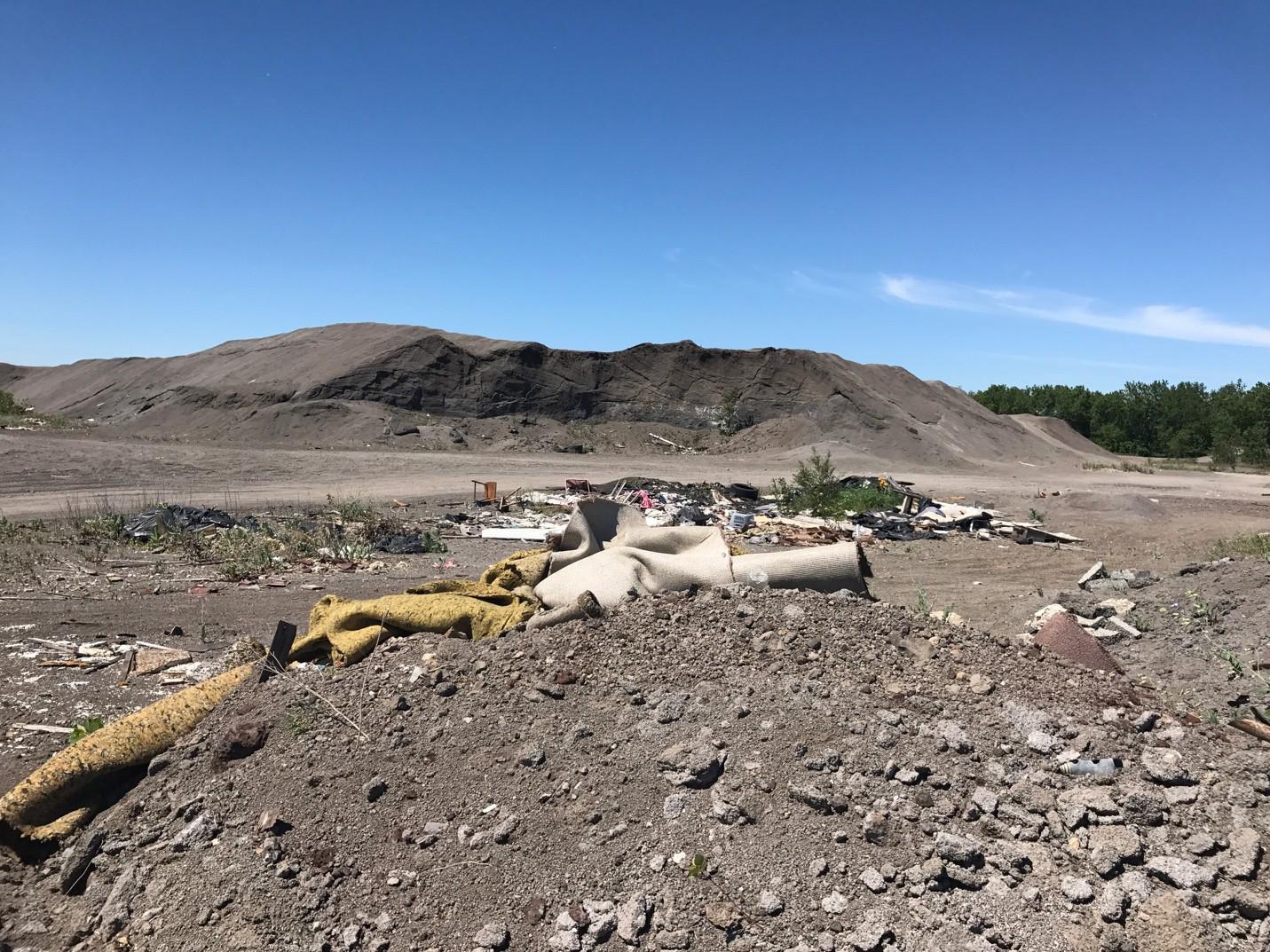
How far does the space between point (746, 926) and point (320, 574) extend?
7.38 meters

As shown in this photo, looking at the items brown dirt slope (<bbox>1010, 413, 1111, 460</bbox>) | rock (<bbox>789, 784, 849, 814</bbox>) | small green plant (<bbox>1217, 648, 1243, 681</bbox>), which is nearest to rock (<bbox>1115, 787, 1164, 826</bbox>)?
rock (<bbox>789, 784, 849, 814</bbox>)

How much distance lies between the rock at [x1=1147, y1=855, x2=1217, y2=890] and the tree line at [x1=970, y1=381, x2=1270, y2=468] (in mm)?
40493

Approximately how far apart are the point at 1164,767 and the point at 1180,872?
1.80 feet

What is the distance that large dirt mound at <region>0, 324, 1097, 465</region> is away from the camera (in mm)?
35188

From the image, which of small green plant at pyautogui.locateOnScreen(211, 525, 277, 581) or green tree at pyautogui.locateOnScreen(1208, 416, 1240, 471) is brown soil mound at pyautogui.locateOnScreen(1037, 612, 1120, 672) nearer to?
small green plant at pyautogui.locateOnScreen(211, 525, 277, 581)

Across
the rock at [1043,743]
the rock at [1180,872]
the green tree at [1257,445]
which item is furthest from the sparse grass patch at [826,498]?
the green tree at [1257,445]

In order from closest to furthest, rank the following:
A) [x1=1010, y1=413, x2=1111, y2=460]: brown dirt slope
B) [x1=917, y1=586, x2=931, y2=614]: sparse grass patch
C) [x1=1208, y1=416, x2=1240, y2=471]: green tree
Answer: [x1=917, y1=586, x2=931, y2=614]: sparse grass patch, [x1=1208, y1=416, x2=1240, y2=471]: green tree, [x1=1010, y1=413, x2=1111, y2=460]: brown dirt slope

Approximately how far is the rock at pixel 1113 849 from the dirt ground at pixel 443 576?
18 cm

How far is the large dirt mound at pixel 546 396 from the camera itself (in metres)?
35.2

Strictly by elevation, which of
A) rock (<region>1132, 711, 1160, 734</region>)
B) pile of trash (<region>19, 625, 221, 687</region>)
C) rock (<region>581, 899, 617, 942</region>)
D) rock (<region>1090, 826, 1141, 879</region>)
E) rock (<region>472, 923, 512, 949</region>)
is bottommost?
rock (<region>472, 923, 512, 949</region>)

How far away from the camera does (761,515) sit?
1447cm

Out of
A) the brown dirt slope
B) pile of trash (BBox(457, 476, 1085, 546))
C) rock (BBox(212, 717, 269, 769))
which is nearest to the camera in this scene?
rock (BBox(212, 717, 269, 769))

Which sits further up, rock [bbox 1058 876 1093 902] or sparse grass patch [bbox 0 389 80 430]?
sparse grass patch [bbox 0 389 80 430]

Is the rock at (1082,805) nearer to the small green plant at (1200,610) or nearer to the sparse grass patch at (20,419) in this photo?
the small green plant at (1200,610)
